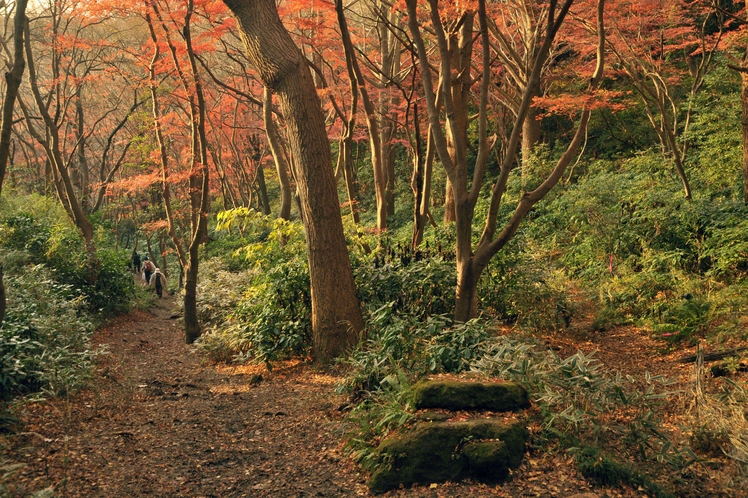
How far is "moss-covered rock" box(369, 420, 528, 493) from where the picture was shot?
3656 mm

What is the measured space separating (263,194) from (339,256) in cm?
1831

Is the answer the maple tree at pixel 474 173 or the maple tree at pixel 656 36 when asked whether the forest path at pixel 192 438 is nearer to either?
the maple tree at pixel 474 173

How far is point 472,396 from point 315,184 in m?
3.65

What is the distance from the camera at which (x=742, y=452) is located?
358 centimetres

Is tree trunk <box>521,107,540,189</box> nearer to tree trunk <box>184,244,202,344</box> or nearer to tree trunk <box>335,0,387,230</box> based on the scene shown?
tree trunk <box>335,0,387,230</box>

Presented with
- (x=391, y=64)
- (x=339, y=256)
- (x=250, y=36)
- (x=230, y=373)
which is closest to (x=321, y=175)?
(x=339, y=256)

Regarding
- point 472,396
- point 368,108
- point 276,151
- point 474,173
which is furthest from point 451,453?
point 276,151

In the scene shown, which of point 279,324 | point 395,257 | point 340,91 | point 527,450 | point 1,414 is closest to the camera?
point 527,450

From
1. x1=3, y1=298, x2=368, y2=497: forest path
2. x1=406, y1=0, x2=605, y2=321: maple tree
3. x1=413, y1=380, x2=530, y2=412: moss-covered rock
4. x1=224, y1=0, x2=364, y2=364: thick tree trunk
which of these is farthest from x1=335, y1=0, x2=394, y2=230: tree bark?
x1=413, y1=380, x2=530, y2=412: moss-covered rock

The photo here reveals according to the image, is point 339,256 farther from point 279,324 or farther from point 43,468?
point 43,468

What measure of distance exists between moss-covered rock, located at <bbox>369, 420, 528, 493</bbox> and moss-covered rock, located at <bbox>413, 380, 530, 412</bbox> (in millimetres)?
266

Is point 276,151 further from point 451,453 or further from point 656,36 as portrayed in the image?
point 451,453

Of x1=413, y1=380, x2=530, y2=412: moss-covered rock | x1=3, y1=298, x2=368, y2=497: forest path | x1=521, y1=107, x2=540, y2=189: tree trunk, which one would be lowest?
x1=3, y1=298, x2=368, y2=497: forest path

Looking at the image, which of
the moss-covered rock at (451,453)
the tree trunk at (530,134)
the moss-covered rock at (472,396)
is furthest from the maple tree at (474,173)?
the tree trunk at (530,134)
